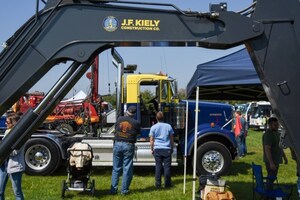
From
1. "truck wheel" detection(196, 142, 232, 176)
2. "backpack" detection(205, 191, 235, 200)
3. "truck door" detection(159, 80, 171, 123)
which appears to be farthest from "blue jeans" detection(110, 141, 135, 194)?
"truck wheel" detection(196, 142, 232, 176)

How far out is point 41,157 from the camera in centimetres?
1089

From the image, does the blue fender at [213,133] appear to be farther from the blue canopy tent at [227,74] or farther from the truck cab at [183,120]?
the blue canopy tent at [227,74]

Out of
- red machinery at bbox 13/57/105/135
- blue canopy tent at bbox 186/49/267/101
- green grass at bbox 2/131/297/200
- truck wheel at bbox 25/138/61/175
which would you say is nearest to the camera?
blue canopy tent at bbox 186/49/267/101

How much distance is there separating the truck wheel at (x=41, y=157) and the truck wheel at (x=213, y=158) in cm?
377

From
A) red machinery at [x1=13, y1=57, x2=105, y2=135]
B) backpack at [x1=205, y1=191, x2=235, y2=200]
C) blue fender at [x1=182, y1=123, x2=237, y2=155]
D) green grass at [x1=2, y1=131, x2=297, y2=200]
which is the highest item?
red machinery at [x1=13, y1=57, x2=105, y2=135]

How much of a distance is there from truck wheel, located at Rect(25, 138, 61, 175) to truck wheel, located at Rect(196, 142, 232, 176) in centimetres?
377

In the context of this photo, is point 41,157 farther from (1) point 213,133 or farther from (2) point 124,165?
(1) point 213,133

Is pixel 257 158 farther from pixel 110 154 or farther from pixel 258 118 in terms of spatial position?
A: pixel 258 118

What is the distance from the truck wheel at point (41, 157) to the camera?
1073 centimetres

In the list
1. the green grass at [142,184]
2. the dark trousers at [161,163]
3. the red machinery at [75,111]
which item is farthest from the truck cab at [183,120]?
the red machinery at [75,111]

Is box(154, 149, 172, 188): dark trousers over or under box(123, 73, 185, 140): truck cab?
under

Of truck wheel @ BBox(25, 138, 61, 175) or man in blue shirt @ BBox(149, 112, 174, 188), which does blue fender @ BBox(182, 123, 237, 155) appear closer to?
man in blue shirt @ BBox(149, 112, 174, 188)

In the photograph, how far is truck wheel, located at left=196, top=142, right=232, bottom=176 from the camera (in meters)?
10.8

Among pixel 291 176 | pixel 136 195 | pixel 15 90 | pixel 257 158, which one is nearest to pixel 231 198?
pixel 136 195
